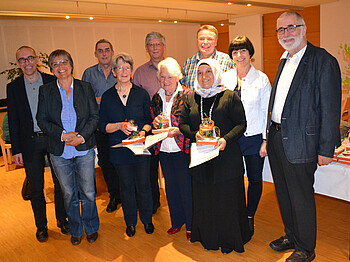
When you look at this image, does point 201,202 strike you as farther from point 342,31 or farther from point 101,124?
point 342,31

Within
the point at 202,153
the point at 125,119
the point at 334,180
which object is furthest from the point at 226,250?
the point at 125,119

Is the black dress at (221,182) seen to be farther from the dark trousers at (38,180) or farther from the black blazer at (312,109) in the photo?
the dark trousers at (38,180)

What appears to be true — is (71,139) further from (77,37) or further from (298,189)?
(77,37)

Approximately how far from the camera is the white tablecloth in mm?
2682

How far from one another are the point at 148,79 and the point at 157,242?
1.77m

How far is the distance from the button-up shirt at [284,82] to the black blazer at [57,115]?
1667 mm

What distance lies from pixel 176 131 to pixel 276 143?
89 centimetres

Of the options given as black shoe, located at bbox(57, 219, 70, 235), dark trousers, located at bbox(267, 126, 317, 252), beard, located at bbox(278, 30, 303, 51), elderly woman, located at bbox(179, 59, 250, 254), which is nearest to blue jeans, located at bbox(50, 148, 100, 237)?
black shoe, located at bbox(57, 219, 70, 235)

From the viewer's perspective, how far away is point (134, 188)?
3.36 metres

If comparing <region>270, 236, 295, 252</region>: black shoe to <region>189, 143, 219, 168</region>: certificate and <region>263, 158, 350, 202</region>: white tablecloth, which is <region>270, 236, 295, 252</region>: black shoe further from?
<region>189, 143, 219, 168</region>: certificate

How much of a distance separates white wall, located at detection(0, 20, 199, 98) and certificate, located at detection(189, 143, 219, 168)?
28.3 ft

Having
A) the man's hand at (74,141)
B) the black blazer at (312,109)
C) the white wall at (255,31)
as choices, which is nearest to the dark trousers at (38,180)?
the man's hand at (74,141)

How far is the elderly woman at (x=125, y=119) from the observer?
316 cm

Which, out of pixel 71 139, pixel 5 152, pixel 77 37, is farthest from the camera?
pixel 77 37
